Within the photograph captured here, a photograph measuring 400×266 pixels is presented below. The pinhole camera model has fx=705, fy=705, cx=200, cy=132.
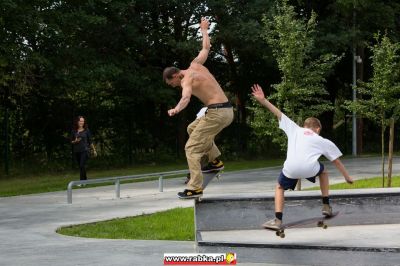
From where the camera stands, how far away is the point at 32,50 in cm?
2459

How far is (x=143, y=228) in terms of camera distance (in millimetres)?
12117

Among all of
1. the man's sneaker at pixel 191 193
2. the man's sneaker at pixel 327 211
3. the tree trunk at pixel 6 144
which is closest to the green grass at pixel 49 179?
the tree trunk at pixel 6 144

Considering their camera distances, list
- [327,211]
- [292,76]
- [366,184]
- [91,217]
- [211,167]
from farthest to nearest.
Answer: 1. [366,184]
2. [292,76]
3. [91,217]
4. [211,167]
5. [327,211]

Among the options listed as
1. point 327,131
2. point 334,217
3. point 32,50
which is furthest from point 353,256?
point 327,131

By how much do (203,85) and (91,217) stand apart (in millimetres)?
5474

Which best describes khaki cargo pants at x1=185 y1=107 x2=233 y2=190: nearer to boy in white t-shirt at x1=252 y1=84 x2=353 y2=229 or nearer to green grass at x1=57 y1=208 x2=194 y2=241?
boy in white t-shirt at x1=252 y1=84 x2=353 y2=229

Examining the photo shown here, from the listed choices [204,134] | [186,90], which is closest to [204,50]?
[186,90]

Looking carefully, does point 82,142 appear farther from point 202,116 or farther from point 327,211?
point 327,211

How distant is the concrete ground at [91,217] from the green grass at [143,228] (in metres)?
0.48

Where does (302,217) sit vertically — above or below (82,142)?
below

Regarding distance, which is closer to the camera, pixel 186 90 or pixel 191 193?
pixel 186 90

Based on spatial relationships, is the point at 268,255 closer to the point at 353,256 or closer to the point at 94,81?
the point at 353,256

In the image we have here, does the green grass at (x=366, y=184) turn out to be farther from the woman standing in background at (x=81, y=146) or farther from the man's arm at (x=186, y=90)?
the man's arm at (x=186, y=90)

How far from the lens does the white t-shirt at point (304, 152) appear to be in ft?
28.2
